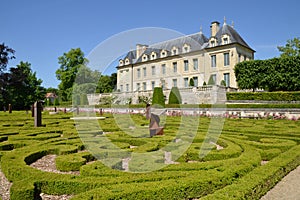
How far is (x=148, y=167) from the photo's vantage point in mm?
4430

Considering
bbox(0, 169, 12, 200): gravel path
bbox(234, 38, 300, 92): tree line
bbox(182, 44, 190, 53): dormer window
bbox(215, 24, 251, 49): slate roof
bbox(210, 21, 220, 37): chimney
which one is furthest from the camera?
bbox(182, 44, 190, 53): dormer window

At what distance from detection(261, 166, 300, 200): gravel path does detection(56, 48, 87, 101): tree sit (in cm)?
4566

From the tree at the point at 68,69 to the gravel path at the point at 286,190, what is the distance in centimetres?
4566

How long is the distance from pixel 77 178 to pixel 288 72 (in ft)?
89.0

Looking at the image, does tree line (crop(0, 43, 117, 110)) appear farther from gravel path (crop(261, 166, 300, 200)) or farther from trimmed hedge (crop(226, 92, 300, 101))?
gravel path (crop(261, 166, 300, 200))

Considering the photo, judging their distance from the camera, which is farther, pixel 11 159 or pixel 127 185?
pixel 11 159

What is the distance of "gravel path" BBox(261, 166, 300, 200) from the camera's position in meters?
3.81

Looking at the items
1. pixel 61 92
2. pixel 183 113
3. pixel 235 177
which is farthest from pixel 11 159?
pixel 61 92

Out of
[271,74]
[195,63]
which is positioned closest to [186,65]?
[195,63]

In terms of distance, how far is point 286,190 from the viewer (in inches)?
161

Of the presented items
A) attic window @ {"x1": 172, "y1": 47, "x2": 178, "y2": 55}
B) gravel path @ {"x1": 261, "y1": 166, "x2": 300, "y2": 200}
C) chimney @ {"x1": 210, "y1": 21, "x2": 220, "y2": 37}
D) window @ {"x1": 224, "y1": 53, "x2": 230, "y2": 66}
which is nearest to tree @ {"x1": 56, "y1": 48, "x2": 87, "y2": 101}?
attic window @ {"x1": 172, "y1": 47, "x2": 178, "y2": 55}

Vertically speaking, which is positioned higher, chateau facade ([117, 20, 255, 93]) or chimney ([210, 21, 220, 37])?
chimney ([210, 21, 220, 37])

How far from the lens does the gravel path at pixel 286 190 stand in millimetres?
3807

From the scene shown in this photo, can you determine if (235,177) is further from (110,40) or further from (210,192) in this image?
(110,40)
